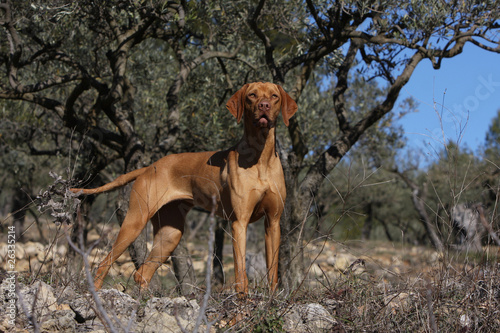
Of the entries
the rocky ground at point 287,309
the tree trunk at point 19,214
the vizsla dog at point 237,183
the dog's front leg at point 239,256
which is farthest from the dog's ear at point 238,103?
the tree trunk at point 19,214

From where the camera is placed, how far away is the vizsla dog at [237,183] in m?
4.99

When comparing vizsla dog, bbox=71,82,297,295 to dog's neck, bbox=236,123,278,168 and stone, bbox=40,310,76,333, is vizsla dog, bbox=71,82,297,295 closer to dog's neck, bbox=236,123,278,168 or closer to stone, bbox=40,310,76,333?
dog's neck, bbox=236,123,278,168

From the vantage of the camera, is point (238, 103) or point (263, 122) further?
point (238, 103)

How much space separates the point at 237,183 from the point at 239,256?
0.81 metres

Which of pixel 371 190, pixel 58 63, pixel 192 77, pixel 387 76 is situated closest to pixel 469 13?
pixel 387 76

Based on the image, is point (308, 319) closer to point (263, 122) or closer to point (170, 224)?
point (263, 122)

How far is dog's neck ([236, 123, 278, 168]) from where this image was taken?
16.9 feet

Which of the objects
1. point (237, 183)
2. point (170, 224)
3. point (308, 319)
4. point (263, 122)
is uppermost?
point (263, 122)

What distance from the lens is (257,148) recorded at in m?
5.19

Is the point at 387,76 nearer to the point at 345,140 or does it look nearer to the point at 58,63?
the point at 345,140

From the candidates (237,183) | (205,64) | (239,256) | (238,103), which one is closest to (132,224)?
(237,183)

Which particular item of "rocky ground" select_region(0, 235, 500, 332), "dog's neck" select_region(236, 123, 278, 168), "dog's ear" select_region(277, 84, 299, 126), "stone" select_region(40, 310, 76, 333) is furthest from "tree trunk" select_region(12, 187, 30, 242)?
"dog's ear" select_region(277, 84, 299, 126)

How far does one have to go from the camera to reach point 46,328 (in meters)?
3.45

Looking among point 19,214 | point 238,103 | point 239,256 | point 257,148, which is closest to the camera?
point 239,256
